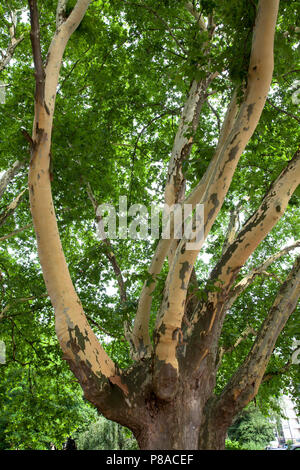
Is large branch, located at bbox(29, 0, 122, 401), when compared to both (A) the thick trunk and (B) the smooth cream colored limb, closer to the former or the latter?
(B) the smooth cream colored limb

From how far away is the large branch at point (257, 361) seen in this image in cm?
345

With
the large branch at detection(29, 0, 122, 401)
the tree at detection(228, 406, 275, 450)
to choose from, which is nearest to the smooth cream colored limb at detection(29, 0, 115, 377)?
the large branch at detection(29, 0, 122, 401)

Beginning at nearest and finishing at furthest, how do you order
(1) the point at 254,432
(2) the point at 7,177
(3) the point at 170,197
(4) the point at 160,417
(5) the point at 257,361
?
(4) the point at 160,417
(5) the point at 257,361
(3) the point at 170,197
(2) the point at 7,177
(1) the point at 254,432

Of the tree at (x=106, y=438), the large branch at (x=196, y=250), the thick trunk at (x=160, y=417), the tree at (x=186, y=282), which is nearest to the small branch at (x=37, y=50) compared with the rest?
the tree at (x=186, y=282)

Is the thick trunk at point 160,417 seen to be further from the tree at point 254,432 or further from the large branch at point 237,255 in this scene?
the tree at point 254,432

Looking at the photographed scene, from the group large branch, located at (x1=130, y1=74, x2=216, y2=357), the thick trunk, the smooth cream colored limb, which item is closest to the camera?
the smooth cream colored limb

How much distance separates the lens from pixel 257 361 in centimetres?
362

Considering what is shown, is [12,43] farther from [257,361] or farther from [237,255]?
[257,361]

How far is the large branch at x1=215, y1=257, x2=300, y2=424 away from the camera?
3451mm

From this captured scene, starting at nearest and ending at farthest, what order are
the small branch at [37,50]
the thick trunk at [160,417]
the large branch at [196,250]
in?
the small branch at [37,50], the large branch at [196,250], the thick trunk at [160,417]

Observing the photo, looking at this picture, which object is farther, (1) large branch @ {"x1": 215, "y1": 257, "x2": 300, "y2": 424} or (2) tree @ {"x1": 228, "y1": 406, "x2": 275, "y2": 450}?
(2) tree @ {"x1": 228, "y1": 406, "x2": 275, "y2": 450}

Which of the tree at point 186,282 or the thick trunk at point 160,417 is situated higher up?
the tree at point 186,282

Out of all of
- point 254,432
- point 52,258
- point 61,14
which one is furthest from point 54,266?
point 254,432

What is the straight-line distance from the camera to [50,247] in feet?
9.51
